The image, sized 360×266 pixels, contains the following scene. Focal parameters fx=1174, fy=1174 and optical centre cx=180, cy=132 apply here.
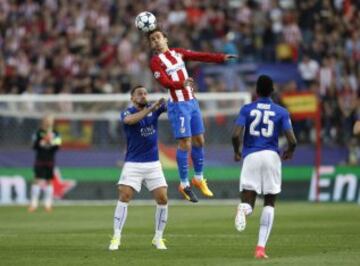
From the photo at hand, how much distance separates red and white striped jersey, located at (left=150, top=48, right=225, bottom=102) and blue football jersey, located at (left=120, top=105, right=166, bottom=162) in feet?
2.42

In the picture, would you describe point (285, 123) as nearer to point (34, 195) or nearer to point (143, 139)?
point (143, 139)

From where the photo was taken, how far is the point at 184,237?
22359mm

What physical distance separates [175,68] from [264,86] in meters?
3.32

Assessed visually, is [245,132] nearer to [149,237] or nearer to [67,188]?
[149,237]

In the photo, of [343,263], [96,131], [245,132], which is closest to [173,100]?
[245,132]

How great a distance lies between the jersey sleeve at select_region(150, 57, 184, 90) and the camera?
19906mm

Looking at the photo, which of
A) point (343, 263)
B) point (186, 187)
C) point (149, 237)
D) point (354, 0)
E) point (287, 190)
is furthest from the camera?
point (354, 0)

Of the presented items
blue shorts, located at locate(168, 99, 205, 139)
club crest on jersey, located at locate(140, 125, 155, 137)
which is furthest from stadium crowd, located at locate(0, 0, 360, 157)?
club crest on jersey, located at locate(140, 125, 155, 137)

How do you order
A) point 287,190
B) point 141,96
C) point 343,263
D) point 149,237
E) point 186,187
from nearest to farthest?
point 343,263, point 141,96, point 186,187, point 149,237, point 287,190

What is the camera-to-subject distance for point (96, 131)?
36125mm

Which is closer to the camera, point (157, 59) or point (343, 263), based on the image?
point (343, 263)

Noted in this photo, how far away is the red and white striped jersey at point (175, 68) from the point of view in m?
20.0

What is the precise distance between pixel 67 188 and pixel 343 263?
20.6m

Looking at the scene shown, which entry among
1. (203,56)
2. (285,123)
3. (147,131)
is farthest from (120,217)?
(285,123)
